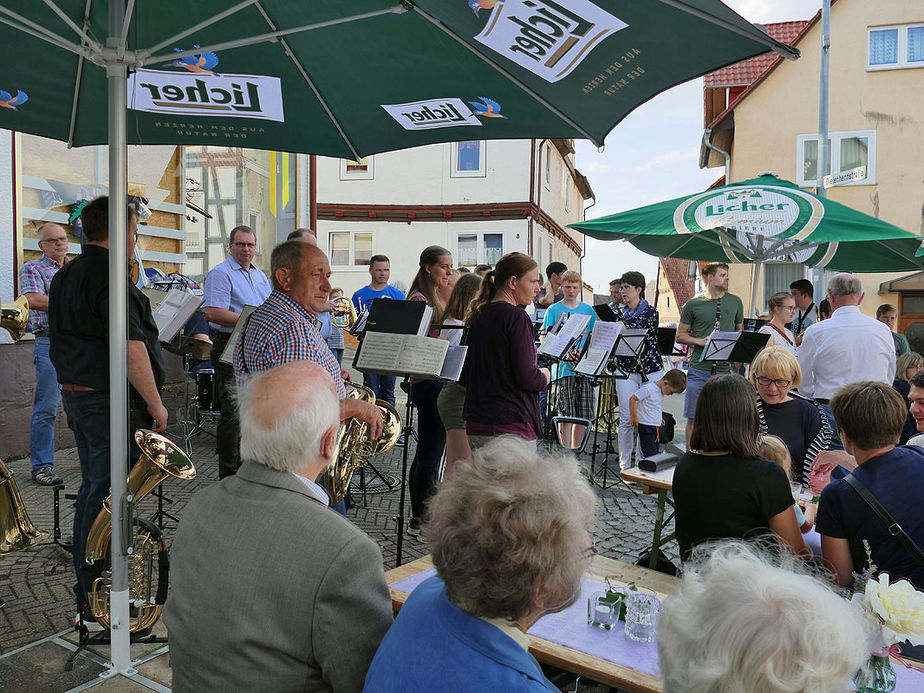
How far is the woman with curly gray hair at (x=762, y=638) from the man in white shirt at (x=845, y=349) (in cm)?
467

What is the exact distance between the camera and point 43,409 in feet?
19.0

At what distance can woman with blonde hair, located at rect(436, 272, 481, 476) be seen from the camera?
15.5ft

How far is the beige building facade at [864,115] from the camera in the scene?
58.7 ft

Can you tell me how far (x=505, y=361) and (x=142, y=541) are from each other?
2.07 m

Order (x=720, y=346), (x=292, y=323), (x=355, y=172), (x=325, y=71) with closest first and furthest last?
(x=292, y=323) → (x=325, y=71) → (x=720, y=346) → (x=355, y=172)

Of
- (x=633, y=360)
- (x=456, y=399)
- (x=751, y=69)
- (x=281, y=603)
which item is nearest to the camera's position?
(x=281, y=603)

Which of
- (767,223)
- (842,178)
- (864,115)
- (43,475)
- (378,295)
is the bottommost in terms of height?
(43,475)

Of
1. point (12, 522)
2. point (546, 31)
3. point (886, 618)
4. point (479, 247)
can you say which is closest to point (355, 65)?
point (546, 31)

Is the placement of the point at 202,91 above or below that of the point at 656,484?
above

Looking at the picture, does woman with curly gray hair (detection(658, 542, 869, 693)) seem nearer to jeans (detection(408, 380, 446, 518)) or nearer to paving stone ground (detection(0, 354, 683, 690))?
paving stone ground (detection(0, 354, 683, 690))

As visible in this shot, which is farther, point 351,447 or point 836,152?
point 836,152

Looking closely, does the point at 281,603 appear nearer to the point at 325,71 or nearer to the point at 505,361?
the point at 505,361

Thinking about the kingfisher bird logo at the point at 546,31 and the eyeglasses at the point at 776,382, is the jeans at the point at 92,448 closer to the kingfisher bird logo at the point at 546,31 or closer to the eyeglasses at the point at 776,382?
the kingfisher bird logo at the point at 546,31

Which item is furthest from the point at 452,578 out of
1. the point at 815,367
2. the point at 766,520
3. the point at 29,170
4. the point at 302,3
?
the point at 29,170
